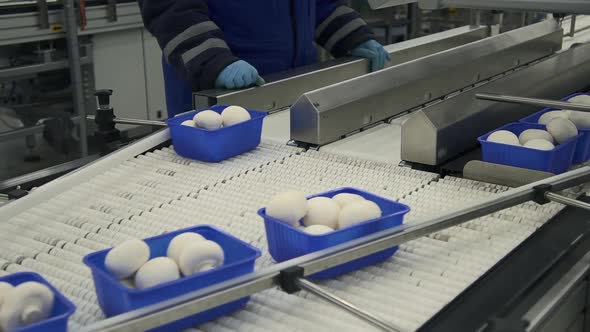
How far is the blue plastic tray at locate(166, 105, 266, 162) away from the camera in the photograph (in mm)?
1555

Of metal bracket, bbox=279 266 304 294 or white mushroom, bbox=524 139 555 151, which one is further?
white mushroom, bbox=524 139 555 151

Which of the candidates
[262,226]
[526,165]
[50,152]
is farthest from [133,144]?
[50,152]

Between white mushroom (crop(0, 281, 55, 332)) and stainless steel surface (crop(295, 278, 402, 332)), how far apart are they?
327 mm

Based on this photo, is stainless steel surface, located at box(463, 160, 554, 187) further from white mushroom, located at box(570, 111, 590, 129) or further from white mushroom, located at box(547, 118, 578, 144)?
white mushroom, located at box(570, 111, 590, 129)

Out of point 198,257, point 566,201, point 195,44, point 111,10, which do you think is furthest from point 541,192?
point 111,10

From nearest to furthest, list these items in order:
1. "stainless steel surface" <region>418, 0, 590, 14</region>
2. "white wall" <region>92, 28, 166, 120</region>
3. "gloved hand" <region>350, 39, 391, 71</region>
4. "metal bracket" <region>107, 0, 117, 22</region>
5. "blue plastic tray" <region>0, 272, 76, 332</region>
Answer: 1. "blue plastic tray" <region>0, 272, 76, 332</region>
2. "stainless steel surface" <region>418, 0, 590, 14</region>
3. "gloved hand" <region>350, 39, 391, 71</region>
4. "metal bracket" <region>107, 0, 117, 22</region>
5. "white wall" <region>92, 28, 166, 120</region>

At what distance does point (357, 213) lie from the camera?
105 centimetres

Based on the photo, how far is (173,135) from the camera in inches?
63.9

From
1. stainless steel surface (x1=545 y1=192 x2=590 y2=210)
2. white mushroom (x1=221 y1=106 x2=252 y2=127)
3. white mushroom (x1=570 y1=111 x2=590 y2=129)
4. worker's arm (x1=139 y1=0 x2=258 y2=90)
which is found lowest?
stainless steel surface (x1=545 y1=192 x2=590 y2=210)

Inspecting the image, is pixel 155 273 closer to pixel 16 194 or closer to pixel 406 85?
→ pixel 16 194

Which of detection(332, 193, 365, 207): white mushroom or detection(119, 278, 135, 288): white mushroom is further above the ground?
detection(332, 193, 365, 207): white mushroom

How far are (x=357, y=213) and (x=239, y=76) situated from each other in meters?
1.03

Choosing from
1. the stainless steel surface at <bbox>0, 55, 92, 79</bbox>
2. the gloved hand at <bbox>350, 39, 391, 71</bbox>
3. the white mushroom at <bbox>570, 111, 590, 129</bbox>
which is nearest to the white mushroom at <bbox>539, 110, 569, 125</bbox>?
the white mushroom at <bbox>570, 111, 590, 129</bbox>

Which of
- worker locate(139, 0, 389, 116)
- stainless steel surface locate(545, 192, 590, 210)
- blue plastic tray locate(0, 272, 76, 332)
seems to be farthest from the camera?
worker locate(139, 0, 389, 116)
